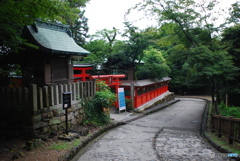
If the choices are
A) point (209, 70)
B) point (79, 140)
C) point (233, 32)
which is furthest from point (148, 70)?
point (79, 140)

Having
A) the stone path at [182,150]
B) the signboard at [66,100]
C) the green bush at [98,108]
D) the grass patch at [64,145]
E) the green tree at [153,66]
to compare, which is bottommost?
the stone path at [182,150]

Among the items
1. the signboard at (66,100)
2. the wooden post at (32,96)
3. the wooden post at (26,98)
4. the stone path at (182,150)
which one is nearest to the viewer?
the stone path at (182,150)

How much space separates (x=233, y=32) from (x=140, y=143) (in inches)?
527

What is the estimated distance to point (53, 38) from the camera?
9.12 m

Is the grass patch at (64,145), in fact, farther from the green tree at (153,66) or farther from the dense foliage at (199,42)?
the green tree at (153,66)

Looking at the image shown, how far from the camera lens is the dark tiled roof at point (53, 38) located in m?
7.94

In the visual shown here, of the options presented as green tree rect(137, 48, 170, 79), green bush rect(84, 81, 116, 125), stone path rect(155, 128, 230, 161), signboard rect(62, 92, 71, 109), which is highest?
green tree rect(137, 48, 170, 79)

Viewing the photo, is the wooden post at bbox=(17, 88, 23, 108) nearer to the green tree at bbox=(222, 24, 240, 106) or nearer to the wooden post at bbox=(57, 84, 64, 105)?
the wooden post at bbox=(57, 84, 64, 105)

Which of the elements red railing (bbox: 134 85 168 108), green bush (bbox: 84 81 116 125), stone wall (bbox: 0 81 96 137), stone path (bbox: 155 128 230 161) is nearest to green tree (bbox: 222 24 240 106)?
red railing (bbox: 134 85 168 108)

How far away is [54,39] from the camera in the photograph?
908cm

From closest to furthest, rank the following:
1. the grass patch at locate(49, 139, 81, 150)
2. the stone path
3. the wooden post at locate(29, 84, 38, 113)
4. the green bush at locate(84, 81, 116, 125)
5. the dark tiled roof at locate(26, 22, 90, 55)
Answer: the stone path
the grass patch at locate(49, 139, 81, 150)
the wooden post at locate(29, 84, 38, 113)
the dark tiled roof at locate(26, 22, 90, 55)
the green bush at locate(84, 81, 116, 125)

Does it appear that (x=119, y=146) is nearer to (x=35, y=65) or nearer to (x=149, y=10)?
(x=35, y=65)

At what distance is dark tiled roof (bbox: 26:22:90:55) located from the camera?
794 centimetres

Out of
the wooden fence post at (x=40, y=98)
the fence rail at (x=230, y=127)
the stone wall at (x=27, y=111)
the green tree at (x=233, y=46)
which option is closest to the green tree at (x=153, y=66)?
the green tree at (x=233, y=46)
